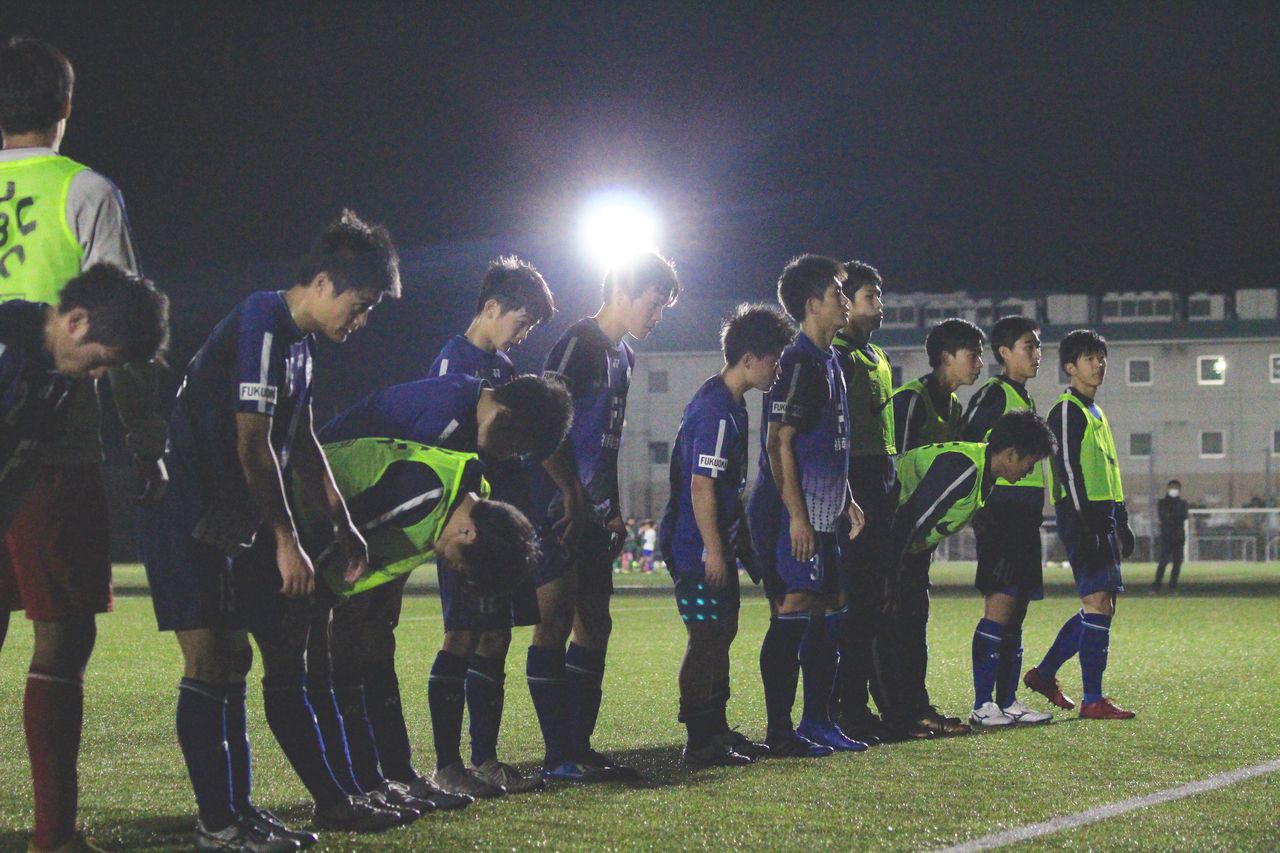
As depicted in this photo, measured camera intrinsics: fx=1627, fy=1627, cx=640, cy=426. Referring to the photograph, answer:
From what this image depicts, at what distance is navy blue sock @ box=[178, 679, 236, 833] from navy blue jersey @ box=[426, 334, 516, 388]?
1994mm

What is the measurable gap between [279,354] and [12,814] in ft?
6.22

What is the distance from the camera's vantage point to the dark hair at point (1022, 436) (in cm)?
809

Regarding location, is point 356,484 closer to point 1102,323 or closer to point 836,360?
point 836,360

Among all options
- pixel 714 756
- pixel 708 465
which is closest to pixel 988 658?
pixel 714 756

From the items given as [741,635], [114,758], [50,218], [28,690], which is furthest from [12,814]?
[741,635]

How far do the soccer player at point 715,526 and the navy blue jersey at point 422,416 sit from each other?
4.99 feet

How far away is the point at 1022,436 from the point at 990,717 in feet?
4.85

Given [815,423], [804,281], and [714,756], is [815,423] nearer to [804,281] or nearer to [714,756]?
[804,281]

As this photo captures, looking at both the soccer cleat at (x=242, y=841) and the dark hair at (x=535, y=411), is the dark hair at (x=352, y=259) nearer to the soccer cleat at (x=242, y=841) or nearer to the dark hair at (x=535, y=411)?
the dark hair at (x=535, y=411)

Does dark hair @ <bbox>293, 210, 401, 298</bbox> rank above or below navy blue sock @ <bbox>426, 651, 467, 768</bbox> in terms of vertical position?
Answer: above

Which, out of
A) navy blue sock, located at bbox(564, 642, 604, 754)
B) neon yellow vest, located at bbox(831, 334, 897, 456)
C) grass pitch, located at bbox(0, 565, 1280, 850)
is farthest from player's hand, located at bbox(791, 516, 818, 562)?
navy blue sock, located at bbox(564, 642, 604, 754)

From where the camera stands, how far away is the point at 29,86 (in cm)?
471

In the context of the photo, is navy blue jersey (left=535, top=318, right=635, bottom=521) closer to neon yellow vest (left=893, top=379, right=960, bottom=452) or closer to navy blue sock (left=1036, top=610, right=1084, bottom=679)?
neon yellow vest (left=893, top=379, right=960, bottom=452)

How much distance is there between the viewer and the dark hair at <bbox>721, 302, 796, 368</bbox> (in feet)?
23.2
